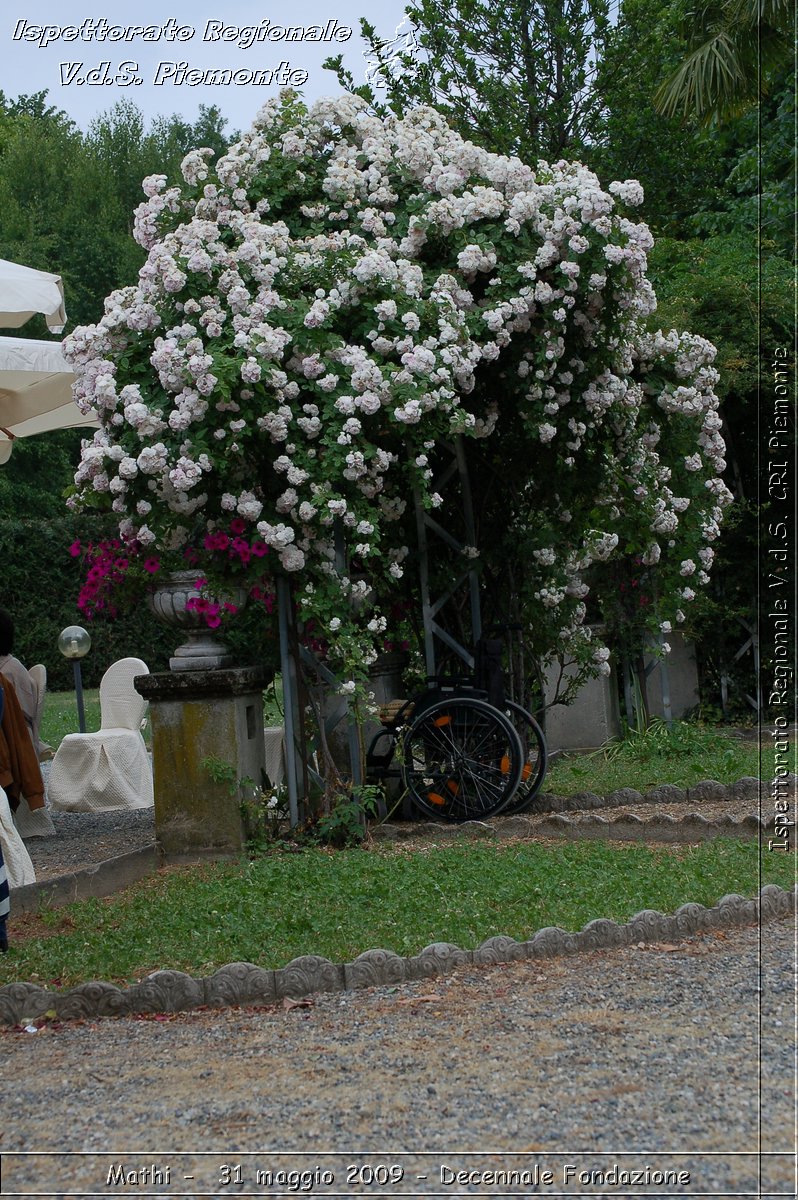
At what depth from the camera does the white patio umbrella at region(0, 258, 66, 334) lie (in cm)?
638

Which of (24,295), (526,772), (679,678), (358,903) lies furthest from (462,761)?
(679,678)

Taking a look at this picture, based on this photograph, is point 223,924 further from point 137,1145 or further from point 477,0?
point 477,0

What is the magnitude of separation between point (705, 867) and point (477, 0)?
1469 cm

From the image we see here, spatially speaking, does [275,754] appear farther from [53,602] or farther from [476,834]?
[53,602]

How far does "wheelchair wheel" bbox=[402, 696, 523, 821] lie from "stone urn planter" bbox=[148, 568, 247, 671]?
121 cm

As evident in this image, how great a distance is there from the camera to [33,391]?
7832mm

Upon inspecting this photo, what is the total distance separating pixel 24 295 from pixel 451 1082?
4.58 m

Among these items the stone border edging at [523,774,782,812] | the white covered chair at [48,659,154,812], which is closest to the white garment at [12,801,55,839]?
the white covered chair at [48,659,154,812]

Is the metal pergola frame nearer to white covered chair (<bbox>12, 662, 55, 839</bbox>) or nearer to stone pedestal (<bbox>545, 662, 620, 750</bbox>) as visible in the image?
white covered chair (<bbox>12, 662, 55, 839</bbox>)

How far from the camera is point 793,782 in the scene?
24.7 ft

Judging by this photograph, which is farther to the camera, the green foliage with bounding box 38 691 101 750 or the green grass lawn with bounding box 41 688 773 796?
the green foliage with bounding box 38 691 101 750

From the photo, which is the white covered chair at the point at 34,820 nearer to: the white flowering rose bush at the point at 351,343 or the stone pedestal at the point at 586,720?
the white flowering rose bush at the point at 351,343

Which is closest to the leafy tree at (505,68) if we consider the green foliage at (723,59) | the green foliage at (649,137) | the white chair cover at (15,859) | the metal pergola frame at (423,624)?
the green foliage at (649,137)

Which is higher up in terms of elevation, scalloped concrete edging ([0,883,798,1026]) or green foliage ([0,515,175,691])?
green foliage ([0,515,175,691])
